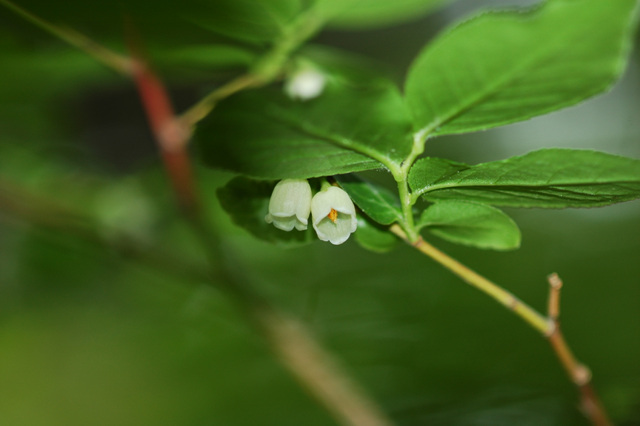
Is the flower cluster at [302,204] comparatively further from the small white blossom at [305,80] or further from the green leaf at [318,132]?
the small white blossom at [305,80]

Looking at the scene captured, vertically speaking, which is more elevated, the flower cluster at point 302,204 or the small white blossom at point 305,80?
the small white blossom at point 305,80

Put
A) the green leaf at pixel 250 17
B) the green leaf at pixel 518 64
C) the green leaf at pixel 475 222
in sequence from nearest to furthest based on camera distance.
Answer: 1. the green leaf at pixel 518 64
2. the green leaf at pixel 475 222
3. the green leaf at pixel 250 17

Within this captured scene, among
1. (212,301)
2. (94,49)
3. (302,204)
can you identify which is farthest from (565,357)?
(212,301)

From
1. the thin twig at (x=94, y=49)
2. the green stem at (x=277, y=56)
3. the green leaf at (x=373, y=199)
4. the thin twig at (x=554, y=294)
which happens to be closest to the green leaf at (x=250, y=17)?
the green stem at (x=277, y=56)

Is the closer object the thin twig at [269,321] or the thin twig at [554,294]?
the thin twig at [554,294]

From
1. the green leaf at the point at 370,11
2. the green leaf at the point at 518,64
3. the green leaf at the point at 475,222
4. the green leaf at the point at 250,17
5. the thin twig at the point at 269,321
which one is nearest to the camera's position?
the green leaf at the point at 518,64

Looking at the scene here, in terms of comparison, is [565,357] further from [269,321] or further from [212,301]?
[212,301]
